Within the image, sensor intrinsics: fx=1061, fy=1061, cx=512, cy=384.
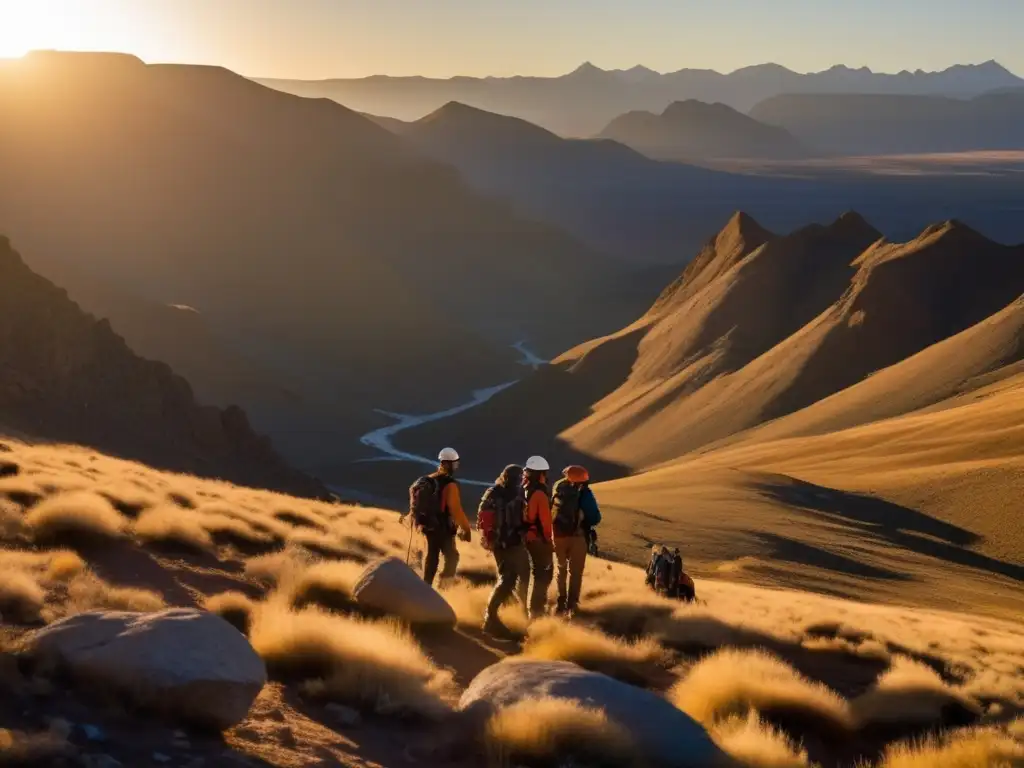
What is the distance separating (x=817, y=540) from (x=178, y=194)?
153124 millimetres

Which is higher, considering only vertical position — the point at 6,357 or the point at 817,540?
the point at 6,357

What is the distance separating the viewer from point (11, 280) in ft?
125

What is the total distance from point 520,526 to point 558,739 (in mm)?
5067

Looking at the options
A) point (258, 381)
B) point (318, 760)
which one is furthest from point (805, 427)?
point (318, 760)

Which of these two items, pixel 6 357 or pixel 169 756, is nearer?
pixel 169 756

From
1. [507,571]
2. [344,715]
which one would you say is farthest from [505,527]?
[344,715]

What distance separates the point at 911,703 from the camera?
1024 centimetres

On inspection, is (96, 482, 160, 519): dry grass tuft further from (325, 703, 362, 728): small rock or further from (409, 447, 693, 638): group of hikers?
(325, 703, 362, 728): small rock

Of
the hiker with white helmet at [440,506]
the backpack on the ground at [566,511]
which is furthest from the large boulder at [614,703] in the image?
the hiker with white helmet at [440,506]

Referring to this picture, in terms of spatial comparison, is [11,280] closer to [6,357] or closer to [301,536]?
[6,357]

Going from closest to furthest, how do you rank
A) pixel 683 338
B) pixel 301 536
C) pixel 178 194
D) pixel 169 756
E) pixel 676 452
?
pixel 169 756 → pixel 301 536 → pixel 676 452 → pixel 683 338 → pixel 178 194

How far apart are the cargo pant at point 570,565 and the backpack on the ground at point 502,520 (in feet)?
2.79

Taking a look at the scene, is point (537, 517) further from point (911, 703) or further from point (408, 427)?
point (408, 427)

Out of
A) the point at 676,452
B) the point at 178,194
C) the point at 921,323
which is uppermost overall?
the point at 178,194
